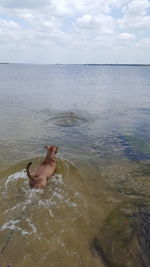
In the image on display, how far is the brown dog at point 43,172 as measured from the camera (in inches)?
249

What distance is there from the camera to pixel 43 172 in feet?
22.6

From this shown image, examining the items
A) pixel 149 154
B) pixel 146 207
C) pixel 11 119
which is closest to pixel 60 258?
pixel 146 207

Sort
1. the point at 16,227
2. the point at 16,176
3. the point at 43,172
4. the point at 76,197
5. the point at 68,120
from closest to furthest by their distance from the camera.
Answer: the point at 16,227 → the point at 76,197 → the point at 43,172 → the point at 16,176 → the point at 68,120

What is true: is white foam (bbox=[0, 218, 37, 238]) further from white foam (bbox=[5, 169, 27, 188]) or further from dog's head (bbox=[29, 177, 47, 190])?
white foam (bbox=[5, 169, 27, 188])

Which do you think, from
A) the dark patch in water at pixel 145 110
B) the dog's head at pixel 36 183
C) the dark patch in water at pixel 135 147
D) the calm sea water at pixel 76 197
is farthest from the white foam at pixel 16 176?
the dark patch in water at pixel 145 110

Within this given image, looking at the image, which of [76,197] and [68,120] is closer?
[76,197]

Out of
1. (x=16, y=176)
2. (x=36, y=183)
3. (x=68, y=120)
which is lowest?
(x=16, y=176)

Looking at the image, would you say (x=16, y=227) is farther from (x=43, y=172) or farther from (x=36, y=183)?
(x=43, y=172)

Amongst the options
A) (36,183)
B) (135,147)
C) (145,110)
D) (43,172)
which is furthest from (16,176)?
(145,110)

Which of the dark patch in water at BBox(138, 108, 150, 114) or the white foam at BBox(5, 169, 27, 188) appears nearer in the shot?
the white foam at BBox(5, 169, 27, 188)

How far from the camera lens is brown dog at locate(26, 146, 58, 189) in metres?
6.34

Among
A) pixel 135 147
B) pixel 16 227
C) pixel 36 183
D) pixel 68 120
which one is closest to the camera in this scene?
pixel 16 227

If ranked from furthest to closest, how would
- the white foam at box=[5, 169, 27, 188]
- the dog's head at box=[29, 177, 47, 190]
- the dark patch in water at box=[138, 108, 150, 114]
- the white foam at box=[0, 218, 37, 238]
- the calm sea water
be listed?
the dark patch in water at box=[138, 108, 150, 114] → the white foam at box=[5, 169, 27, 188] → the dog's head at box=[29, 177, 47, 190] → the white foam at box=[0, 218, 37, 238] → the calm sea water

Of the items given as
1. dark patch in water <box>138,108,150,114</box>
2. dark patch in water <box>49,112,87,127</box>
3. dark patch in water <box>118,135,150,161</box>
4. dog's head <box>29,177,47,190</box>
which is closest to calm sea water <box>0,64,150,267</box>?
dark patch in water <box>118,135,150,161</box>
